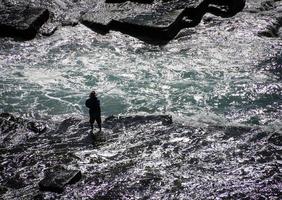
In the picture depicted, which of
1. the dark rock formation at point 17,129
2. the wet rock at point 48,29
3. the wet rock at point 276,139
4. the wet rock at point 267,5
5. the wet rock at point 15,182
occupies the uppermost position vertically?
the wet rock at point 267,5

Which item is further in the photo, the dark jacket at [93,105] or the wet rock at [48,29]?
the wet rock at [48,29]

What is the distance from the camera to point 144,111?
12.5 metres

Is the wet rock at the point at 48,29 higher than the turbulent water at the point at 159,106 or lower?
higher

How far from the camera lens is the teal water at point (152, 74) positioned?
12.5m

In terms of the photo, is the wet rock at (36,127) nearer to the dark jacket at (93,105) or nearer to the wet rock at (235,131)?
the dark jacket at (93,105)

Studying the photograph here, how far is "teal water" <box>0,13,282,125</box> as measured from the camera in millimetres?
12516

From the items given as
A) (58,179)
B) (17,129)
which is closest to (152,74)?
A: (17,129)

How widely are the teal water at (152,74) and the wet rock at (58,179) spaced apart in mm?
3812

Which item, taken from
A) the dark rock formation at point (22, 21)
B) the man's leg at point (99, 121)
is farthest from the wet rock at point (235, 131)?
the dark rock formation at point (22, 21)

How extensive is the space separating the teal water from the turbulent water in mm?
36

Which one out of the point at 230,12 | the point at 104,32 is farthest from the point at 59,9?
the point at 230,12

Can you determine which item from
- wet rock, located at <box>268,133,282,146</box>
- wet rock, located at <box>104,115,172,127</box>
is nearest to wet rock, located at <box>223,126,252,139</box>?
wet rock, located at <box>268,133,282,146</box>

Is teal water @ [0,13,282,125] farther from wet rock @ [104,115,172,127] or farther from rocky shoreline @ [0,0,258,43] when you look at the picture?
wet rock @ [104,115,172,127]

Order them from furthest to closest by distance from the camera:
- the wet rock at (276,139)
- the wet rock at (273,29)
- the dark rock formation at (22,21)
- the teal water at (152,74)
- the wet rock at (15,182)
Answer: the dark rock formation at (22,21)
the wet rock at (273,29)
the teal water at (152,74)
the wet rock at (276,139)
the wet rock at (15,182)
